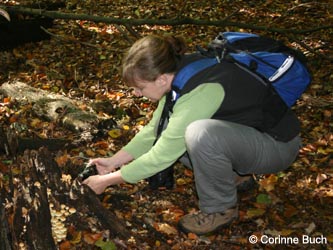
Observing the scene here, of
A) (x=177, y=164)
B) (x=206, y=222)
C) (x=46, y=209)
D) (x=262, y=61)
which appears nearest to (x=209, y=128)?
(x=262, y=61)

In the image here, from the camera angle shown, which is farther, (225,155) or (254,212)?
(254,212)

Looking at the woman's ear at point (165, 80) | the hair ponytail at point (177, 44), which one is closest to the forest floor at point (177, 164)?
the woman's ear at point (165, 80)

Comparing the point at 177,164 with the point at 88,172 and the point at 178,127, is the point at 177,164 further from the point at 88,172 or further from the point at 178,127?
the point at 178,127

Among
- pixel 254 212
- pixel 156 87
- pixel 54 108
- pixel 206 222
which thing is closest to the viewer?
pixel 156 87

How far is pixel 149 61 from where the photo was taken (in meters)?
2.50

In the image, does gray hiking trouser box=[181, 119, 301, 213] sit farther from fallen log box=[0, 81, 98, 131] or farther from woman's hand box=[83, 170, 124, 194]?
fallen log box=[0, 81, 98, 131]

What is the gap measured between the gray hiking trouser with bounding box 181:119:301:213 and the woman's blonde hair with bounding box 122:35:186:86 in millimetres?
384

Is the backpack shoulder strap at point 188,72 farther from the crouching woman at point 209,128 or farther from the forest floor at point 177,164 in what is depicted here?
the forest floor at point 177,164

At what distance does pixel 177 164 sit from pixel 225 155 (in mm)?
1085

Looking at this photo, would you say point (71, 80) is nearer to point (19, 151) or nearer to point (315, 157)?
point (19, 151)

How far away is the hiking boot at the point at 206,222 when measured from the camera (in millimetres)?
2863

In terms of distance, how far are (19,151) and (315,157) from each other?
8.24 ft

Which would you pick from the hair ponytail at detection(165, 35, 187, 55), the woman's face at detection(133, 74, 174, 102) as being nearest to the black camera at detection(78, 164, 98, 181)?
the woman's face at detection(133, 74, 174, 102)

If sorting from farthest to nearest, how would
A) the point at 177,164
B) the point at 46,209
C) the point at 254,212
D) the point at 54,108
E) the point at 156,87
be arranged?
the point at 54,108, the point at 177,164, the point at 254,212, the point at 156,87, the point at 46,209
